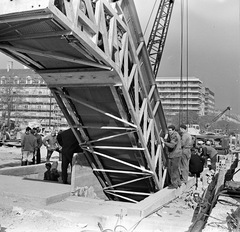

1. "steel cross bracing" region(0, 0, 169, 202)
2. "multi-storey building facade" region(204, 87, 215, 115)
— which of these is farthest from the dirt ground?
"multi-storey building facade" region(204, 87, 215, 115)

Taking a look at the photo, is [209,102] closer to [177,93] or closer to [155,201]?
[177,93]

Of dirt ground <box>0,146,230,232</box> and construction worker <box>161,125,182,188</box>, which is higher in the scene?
construction worker <box>161,125,182,188</box>

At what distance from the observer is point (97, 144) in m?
9.55

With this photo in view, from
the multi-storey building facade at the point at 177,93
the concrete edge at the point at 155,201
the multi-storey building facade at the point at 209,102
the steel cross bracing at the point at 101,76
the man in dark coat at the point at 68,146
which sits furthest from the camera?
the multi-storey building facade at the point at 209,102

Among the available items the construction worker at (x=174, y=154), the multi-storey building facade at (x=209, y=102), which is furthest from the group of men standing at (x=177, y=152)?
the multi-storey building facade at (x=209, y=102)

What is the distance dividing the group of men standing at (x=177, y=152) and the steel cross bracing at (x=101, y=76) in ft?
1.12

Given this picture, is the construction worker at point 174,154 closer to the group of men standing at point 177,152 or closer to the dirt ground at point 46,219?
the group of men standing at point 177,152

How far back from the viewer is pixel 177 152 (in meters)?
9.80

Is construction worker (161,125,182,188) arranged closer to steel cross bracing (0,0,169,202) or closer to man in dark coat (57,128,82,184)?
steel cross bracing (0,0,169,202)

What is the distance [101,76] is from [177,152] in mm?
3709

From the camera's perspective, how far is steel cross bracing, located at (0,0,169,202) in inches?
235

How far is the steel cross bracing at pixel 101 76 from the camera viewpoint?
5.96 m

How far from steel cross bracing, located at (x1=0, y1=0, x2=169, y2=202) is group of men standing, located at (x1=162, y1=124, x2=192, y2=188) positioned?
342 mm

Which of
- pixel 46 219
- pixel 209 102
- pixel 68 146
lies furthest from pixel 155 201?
pixel 209 102
